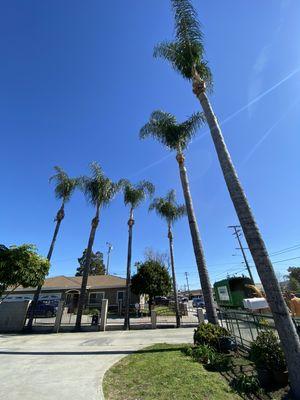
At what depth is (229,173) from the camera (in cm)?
834

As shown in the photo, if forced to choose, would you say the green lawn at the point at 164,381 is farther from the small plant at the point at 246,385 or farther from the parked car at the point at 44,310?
the parked car at the point at 44,310

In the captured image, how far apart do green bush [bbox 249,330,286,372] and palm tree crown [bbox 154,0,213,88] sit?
34.7ft

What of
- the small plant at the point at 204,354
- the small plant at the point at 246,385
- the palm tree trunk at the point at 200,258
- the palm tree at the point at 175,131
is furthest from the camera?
the palm tree at the point at 175,131

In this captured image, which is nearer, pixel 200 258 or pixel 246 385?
pixel 246 385

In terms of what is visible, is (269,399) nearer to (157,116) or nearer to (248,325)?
(248,325)

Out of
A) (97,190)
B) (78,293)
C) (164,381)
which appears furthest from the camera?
(78,293)

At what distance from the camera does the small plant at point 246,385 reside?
5965mm

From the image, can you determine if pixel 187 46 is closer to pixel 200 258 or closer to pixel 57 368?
pixel 200 258

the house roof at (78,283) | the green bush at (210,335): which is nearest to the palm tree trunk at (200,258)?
the green bush at (210,335)

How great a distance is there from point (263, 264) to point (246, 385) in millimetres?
2841

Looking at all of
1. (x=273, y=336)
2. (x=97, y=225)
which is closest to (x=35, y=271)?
(x=97, y=225)

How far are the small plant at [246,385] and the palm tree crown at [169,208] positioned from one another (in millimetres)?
21244

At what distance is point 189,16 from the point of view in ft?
37.4

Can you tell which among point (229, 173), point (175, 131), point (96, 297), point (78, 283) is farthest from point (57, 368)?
point (78, 283)
